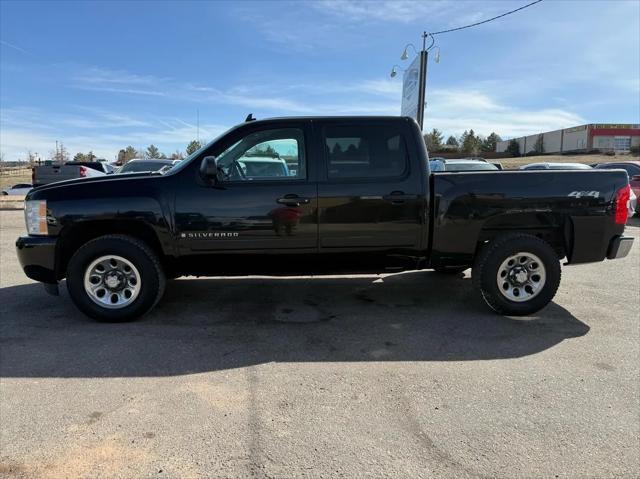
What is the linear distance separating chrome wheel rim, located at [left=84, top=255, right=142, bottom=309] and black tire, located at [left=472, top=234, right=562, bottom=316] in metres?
3.39

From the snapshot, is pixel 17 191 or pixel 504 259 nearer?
pixel 504 259

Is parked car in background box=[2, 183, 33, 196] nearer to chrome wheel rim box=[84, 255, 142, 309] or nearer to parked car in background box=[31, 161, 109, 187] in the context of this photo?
parked car in background box=[31, 161, 109, 187]

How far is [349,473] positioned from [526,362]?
2088 mm

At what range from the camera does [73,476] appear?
255 centimetres

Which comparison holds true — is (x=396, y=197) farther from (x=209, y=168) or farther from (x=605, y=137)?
(x=605, y=137)

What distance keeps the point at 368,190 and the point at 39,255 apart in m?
3.23

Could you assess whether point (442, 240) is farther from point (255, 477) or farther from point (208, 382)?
point (255, 477)

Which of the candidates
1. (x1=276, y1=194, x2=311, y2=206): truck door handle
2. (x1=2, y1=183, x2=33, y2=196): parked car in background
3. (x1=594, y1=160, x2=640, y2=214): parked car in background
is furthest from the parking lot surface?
(x1=2, y1=183, x2=33, y2=196): parked car in background

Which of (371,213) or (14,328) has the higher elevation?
(371,213)


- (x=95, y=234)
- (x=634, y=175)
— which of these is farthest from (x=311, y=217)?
(x=634, y=175)

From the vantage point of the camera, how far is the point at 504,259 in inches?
196

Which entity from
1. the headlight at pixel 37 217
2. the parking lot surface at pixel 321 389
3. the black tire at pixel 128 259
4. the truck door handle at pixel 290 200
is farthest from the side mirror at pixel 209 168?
the headlight at pixel 37 217

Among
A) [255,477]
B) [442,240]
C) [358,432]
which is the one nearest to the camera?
[255,477]

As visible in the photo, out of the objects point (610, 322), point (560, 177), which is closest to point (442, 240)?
point (560, 177)
